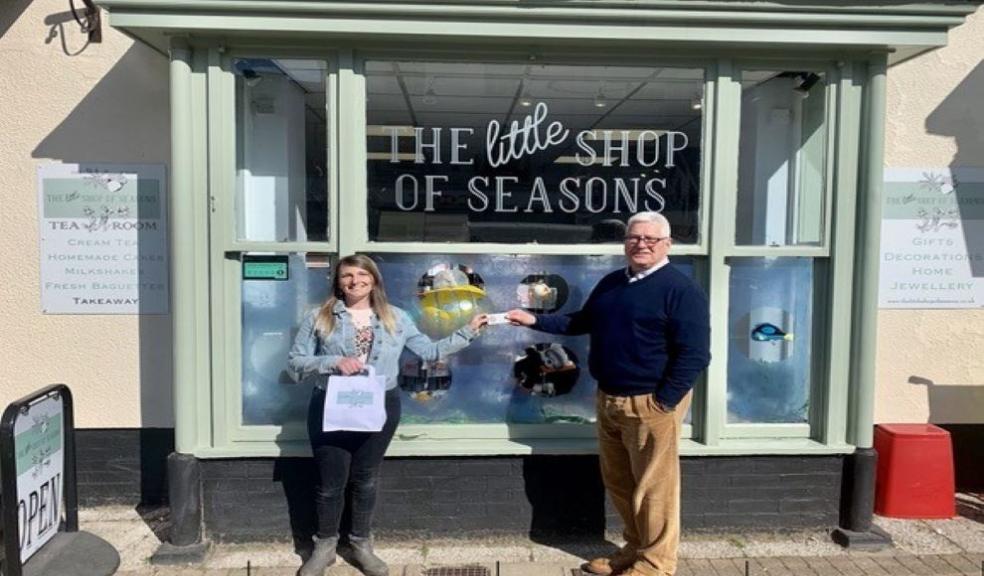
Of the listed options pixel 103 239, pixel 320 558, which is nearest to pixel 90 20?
pixel 103 239

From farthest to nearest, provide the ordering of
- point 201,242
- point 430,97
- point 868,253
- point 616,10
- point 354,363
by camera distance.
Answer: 1. point 430,97
2. point 868,253
3. point 201,242
4. point 616,10
5. point 354,363

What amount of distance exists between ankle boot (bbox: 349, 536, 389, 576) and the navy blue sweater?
1362 mm

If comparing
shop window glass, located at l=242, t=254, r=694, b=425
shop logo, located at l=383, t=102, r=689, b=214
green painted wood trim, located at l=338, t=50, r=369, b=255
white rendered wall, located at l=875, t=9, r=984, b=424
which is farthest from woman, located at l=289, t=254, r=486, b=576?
white rendered wall, located at l=875, t=9, r=984, b=424

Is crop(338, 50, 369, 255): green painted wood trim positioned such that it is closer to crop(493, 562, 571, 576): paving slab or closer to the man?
the man

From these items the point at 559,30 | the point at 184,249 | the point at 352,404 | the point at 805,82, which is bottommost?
the point at 352,404

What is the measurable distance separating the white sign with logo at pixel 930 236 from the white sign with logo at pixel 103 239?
414 cm

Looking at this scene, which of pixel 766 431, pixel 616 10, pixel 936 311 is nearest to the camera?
pixel 616 10

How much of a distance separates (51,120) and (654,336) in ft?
11.3

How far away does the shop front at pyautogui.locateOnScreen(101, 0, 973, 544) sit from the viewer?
3793 millimetres

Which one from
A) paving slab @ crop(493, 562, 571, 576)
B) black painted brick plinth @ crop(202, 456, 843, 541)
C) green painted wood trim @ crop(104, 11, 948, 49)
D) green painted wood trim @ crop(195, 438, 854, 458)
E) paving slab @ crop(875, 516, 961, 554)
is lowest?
paving slab @ crop(493, 562, 571, 576)

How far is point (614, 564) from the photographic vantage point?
3.64 m

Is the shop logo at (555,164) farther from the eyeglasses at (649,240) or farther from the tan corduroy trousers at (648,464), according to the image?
the tan corduroy trousers at (648,464)

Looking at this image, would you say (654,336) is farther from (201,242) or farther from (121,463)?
(121,463)

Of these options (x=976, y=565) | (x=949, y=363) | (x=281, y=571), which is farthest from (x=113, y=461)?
(x=949, y=363)
